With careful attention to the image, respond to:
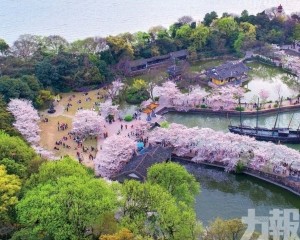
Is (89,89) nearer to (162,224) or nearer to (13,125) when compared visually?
(13,125)

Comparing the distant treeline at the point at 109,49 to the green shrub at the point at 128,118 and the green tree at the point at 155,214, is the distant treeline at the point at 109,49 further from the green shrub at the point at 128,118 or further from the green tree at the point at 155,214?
the green tree at the point at 155,214

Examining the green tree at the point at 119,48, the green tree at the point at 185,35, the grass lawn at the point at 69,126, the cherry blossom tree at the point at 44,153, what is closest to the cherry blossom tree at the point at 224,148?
the grass lawn at the point at 69,126

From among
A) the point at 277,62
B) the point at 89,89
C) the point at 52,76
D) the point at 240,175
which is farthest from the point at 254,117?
the point at 52,76

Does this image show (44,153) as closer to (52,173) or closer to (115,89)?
(52,173)

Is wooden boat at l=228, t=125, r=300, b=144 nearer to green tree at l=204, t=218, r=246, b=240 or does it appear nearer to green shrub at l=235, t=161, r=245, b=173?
green shrub at l=235, t=161, r=245, b=173

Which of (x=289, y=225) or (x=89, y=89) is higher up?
(x=89, y=89)

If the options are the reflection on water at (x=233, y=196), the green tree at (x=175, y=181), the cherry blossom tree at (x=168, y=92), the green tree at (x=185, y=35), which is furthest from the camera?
the green tree at (x=185, y=35)
